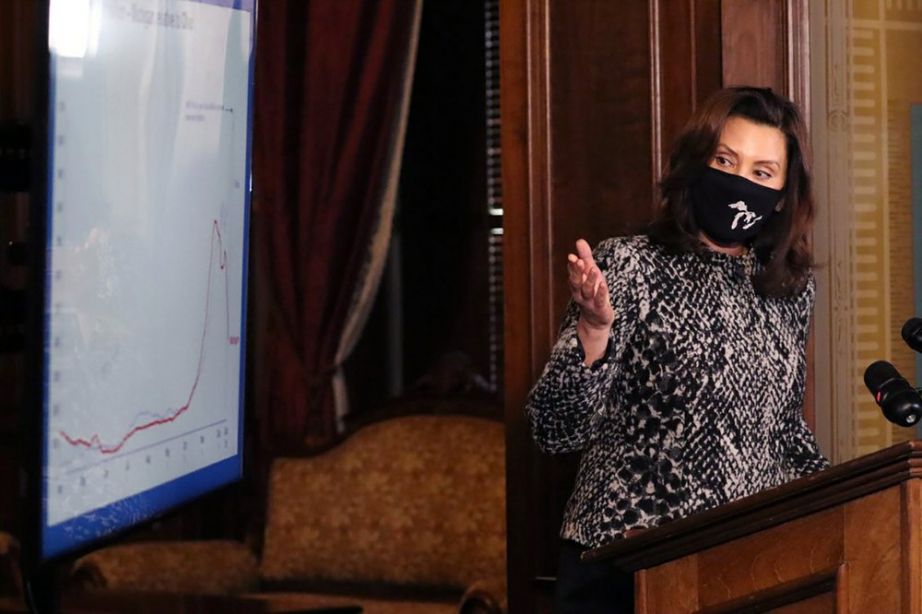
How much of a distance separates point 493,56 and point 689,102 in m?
2.16

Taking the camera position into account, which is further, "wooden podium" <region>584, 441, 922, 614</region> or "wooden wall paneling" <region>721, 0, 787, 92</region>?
"wooden wall paneling" <region>721, 0, 787, 92</region>

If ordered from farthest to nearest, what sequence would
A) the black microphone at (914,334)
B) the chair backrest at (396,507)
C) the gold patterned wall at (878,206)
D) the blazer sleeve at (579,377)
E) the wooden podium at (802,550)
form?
the chair backrest at (396,507)
the gold patterned wall at (878,206)
the blazer sleeve at (579,377)
the black microphone at (914,334)
the wooden podium at (802,550)

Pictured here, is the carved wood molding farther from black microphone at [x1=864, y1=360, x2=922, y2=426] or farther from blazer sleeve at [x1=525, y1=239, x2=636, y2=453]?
blazer sleeve at [x1=525, y1=239, x2=636, y2=453]

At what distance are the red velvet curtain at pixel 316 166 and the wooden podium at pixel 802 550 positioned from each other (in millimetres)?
3075

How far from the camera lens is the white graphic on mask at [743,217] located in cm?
253

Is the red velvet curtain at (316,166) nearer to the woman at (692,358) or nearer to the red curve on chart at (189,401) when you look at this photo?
the woman at (692,358)

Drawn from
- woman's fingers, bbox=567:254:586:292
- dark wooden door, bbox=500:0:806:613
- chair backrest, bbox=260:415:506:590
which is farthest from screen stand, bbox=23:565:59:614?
chair backrest, bbox=260:415:506:590

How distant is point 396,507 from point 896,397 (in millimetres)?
2829

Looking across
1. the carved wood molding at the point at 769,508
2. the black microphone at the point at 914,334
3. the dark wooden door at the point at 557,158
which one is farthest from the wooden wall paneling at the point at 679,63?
the carved wood molding at the point at 769,508

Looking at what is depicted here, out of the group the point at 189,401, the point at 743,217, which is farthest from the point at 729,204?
the point at 189,401

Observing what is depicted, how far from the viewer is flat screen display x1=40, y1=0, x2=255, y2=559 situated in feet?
5.54

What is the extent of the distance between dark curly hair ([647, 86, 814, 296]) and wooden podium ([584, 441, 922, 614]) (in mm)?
748

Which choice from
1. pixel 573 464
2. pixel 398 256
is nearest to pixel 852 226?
pixel 573 464

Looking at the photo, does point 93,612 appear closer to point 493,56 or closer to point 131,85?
point 131,85
